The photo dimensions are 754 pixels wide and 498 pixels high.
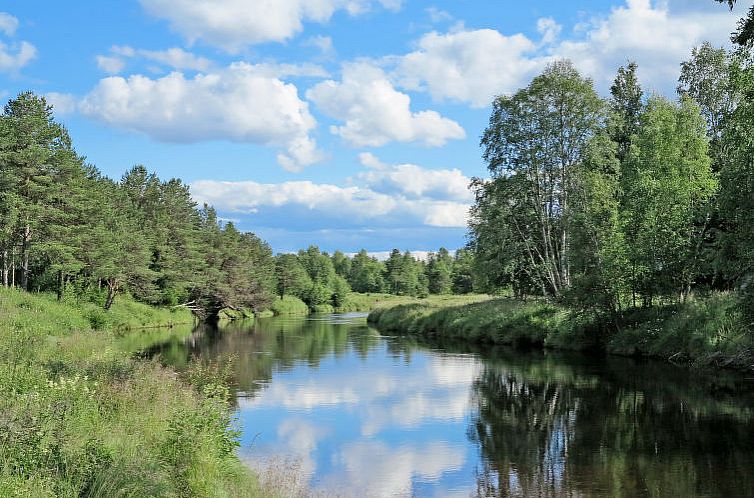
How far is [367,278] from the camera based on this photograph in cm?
18312

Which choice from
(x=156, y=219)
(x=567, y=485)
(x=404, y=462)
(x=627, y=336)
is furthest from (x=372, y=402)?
(x=156, y=219)

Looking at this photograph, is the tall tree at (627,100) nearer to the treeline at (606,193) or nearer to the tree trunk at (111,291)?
the treeline at (606,193)

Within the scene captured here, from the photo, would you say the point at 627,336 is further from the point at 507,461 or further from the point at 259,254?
the point at 259,254

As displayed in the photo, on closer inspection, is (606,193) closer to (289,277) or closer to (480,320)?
(480,320)

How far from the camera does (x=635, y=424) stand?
19.2m

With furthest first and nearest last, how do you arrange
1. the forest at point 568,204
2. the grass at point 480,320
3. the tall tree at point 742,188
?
the grass at point 480,320
the forest at point 568,204
the tall tree at point 742,188

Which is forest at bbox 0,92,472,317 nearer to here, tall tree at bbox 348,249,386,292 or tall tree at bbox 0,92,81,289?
tall tree at bbox 0,92,81,289

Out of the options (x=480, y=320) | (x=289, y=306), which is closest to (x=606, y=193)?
(x=480, y=320)

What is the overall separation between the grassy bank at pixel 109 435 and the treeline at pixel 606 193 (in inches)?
718

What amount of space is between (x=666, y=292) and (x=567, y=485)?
2498 cm

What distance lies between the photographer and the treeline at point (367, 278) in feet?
419

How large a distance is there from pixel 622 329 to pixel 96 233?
3932 centimetres

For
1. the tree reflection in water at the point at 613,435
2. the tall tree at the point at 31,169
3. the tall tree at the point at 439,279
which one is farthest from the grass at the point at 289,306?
the tree reflection in water at the point at 613,435

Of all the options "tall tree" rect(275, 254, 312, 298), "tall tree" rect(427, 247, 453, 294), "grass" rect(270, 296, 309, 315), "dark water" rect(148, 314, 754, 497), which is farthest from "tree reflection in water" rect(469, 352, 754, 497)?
"tall tree" rect(427, 247, 453, 294)
